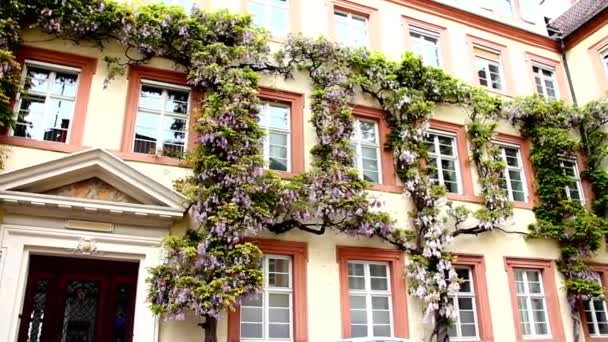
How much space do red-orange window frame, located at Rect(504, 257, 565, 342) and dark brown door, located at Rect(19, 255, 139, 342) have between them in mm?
8149

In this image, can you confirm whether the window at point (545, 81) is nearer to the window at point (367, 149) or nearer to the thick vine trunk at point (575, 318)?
the thick vine trunk at point (575, 318)

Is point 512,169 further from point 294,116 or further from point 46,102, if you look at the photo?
point 46,102

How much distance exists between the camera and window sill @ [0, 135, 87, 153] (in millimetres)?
8492

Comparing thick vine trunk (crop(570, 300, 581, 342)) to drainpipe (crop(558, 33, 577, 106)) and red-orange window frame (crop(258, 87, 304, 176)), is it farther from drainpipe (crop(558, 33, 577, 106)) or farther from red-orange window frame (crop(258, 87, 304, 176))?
red-orange window frame (crop(258, 87, 304, 176))

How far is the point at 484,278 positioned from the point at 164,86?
8037 millimetres

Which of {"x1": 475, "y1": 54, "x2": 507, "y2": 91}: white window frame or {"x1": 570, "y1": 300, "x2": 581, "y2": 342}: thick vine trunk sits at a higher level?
{"x1": 475, "y1": 54, "x2": 507, "y2": 91}: white window frame

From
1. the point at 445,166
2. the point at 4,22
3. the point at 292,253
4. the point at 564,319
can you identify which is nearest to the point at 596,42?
the point at 445,166

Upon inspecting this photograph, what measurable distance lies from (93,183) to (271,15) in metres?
6.03

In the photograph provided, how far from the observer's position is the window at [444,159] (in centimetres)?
1202

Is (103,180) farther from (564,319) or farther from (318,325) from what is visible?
(564,319)

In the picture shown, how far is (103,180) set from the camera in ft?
28.3

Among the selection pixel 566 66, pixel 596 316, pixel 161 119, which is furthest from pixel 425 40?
pixel 596 316

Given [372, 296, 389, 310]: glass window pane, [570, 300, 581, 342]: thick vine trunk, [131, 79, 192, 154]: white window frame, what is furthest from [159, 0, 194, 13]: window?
[570, 300, 581, 342]: thick vine trunk

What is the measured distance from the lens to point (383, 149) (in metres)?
11.5
